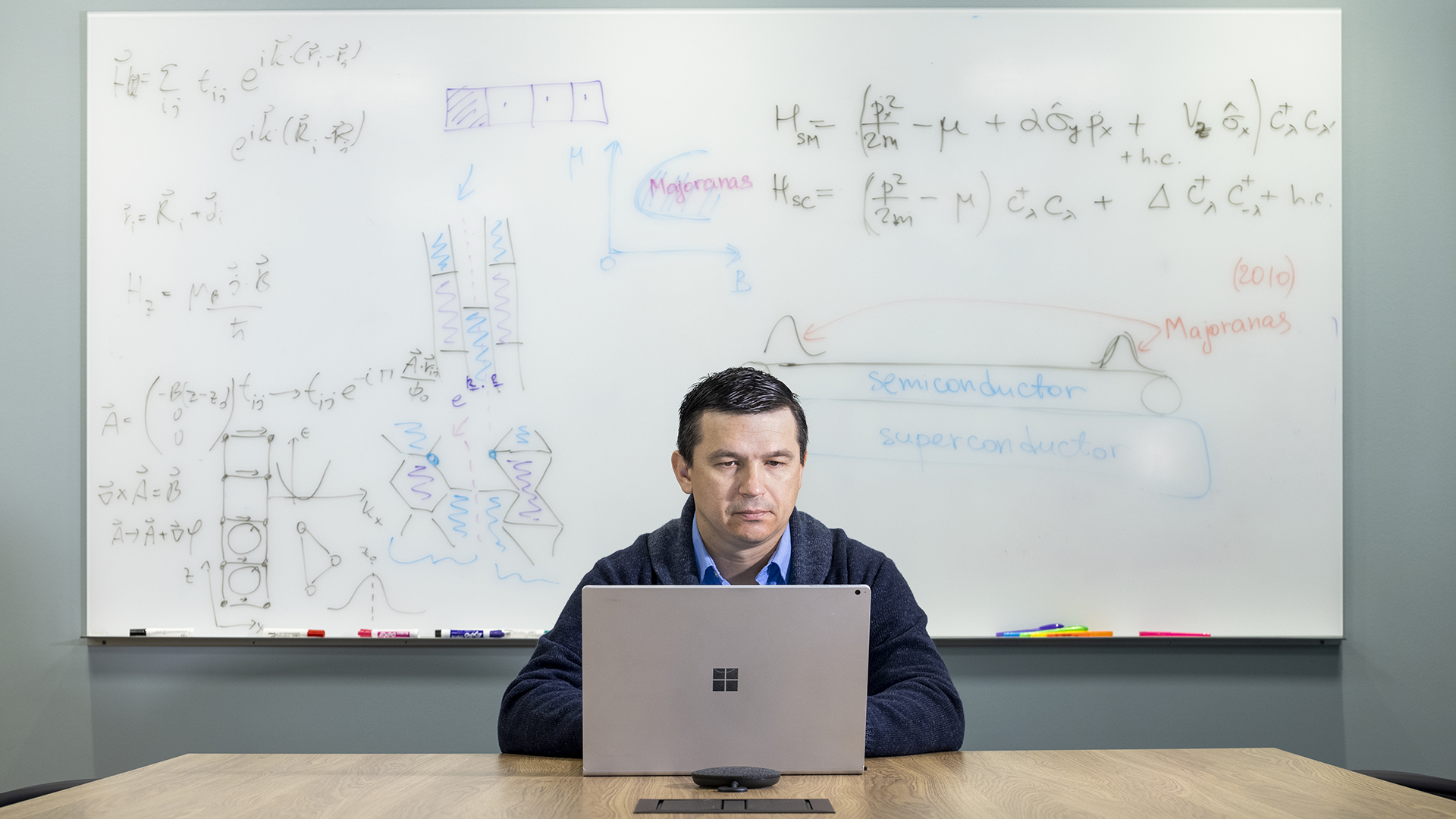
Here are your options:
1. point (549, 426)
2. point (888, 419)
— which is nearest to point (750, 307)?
point (888, 419)

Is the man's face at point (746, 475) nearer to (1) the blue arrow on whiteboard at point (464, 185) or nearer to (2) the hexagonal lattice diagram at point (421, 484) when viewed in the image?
(2) the hexagonal lattice diagram at point (421, 484)

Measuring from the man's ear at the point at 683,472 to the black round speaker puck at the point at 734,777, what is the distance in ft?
1.96

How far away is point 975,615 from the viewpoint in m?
2.35

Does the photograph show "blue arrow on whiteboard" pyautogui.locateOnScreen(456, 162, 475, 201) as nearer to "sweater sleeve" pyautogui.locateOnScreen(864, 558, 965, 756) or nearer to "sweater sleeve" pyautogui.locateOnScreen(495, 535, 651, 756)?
"sweater sleeve" pyautogui.locateOnScreen(495, 535, 651, 756)

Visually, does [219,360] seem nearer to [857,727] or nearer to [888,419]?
[888,419]

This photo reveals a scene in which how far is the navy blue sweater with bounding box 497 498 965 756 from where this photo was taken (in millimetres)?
1361

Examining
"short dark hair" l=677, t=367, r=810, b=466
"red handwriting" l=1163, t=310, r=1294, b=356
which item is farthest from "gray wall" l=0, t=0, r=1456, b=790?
"short dark hair" l=677, t=367, r=810, b=466

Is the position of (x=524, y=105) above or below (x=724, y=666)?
above

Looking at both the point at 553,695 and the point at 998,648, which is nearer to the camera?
the point at 553,695

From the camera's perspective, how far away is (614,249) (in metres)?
2.37

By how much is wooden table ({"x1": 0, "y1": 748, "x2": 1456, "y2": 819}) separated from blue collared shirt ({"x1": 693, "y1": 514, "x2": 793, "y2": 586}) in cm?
39

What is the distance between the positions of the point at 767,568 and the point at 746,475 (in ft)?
0.60

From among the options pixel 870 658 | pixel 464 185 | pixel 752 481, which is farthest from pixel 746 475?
pixel 464 185

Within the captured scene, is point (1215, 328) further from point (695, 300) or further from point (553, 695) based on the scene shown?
point (553, 695)
